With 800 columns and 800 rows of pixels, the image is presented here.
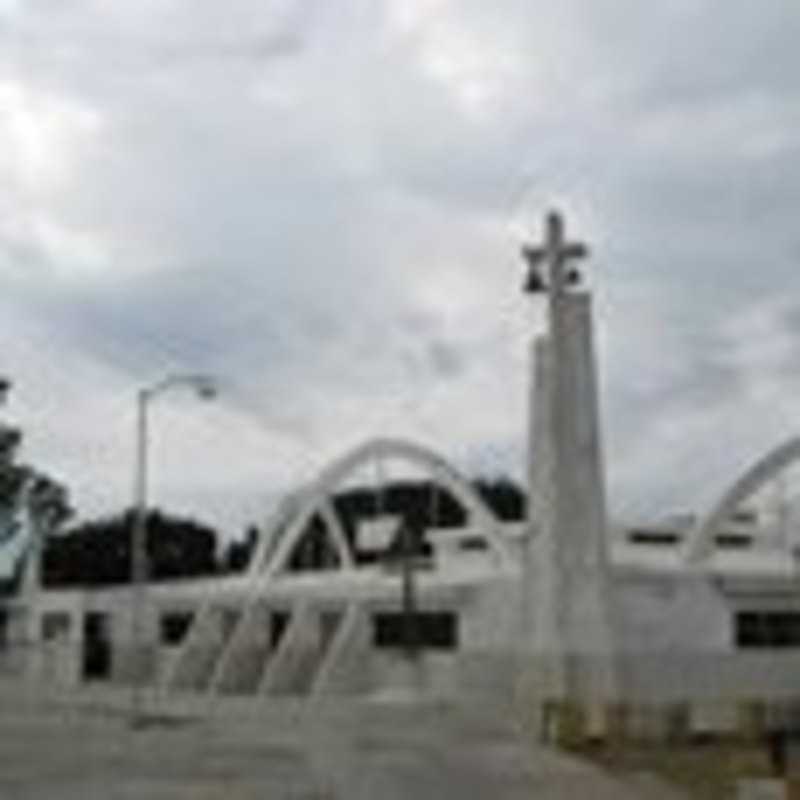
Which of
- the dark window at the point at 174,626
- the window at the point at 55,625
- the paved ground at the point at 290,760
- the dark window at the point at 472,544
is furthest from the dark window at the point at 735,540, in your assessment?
the paved ground at the point at 290,760

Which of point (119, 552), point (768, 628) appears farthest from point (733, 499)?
point (119, 552)

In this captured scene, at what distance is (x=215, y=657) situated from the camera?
282 feet

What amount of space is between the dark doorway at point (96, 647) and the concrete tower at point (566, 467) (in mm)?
41126

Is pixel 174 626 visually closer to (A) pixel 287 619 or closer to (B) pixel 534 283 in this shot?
(A) pixel 287 619

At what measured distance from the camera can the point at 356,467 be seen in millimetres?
91062

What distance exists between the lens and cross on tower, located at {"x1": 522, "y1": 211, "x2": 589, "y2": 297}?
53.8 metres

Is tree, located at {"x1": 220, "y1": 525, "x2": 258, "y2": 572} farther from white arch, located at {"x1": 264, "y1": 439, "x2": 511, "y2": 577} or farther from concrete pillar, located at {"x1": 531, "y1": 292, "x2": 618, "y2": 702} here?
concrete pillar, located at {"x1": 531, "y1": 292, "x2": 618, "y2": 702}

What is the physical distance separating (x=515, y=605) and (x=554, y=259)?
47.2ft

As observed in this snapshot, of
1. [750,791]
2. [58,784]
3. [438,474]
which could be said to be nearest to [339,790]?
[58,784]

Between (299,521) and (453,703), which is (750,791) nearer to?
(453,703)

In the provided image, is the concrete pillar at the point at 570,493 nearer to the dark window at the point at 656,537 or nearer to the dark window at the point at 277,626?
the dark window at the point at 277,626

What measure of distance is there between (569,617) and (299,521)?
41.7 m

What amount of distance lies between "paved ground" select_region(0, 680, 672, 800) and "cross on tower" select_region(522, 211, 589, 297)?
11.0 metres

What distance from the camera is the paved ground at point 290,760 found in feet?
93.5
